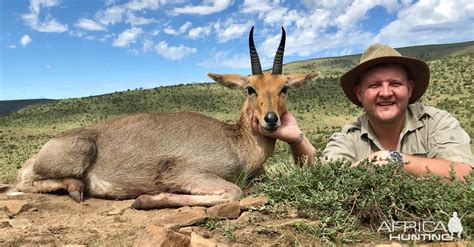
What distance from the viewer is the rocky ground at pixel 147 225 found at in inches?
189

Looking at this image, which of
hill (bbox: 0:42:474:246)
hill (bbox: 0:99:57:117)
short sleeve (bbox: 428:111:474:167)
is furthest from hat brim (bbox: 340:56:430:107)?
hill (bbox: 0:99:57:117)

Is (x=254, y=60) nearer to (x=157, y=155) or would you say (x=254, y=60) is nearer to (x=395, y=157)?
(x=157, y=155)

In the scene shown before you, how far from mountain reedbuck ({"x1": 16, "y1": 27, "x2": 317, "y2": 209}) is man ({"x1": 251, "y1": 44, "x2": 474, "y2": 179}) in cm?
94

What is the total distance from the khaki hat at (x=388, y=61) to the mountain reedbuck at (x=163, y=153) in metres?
1.23

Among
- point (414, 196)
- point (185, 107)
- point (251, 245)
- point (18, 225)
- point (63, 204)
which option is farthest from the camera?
point (185, 107)

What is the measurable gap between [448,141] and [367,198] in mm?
1779

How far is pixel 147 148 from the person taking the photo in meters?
7.88

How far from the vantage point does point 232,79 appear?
8.78m

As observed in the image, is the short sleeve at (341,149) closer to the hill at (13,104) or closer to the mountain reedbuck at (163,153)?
the mountain reedbuck at (163,153)

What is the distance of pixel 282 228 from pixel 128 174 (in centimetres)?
350

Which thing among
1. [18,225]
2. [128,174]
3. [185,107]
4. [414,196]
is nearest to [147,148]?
[128,174]

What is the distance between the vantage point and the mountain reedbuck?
757 cm

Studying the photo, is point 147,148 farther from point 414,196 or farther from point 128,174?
point 414,196

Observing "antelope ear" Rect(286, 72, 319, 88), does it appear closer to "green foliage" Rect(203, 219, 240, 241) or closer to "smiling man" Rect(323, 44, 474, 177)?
"smiling man" Rect(323, 44, 474, 177)
